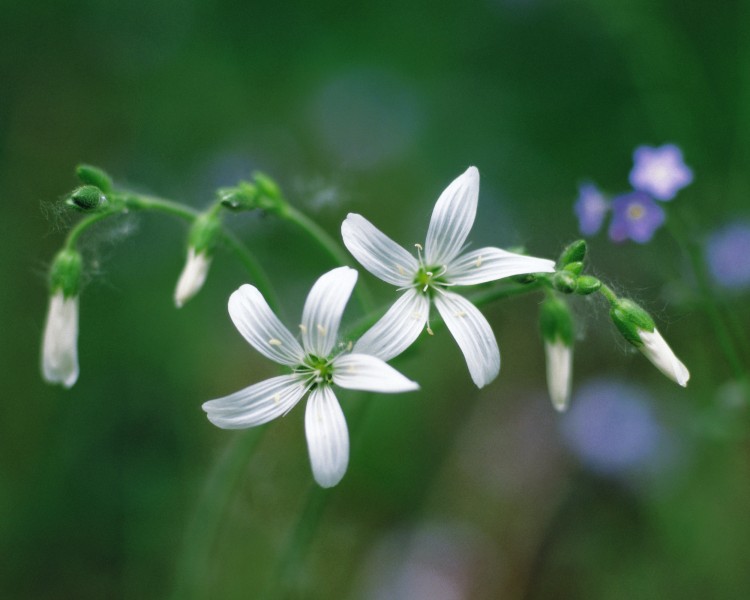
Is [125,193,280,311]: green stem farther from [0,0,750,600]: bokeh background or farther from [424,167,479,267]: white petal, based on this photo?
[0,0,750,600]: bokeh background

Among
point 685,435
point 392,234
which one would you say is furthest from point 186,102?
point 685,435

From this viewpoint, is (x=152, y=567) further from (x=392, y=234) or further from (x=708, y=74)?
(x=708, y=74)

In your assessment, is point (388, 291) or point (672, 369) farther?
point (388, 291)

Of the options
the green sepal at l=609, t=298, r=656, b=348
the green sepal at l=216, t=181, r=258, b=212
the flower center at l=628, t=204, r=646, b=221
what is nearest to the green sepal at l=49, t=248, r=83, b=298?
the green sepal at l=216, t=181, r=258, b=212

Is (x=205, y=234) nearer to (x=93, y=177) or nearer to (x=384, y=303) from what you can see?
(x=93, y=177)

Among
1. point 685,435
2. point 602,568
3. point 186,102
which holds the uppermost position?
point 186,102

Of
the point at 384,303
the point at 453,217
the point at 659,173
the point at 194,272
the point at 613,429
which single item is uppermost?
the point at 659,173

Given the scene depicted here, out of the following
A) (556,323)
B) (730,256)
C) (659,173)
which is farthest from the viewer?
(730,256)

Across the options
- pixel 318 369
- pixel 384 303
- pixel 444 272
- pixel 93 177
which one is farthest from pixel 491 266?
pixel 384 303
